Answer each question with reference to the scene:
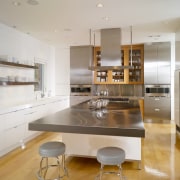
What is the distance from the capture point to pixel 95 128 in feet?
6.76

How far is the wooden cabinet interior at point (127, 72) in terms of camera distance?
22.2ft

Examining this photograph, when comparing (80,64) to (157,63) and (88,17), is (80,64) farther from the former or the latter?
(88,17)

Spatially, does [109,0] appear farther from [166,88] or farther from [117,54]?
[166,88]

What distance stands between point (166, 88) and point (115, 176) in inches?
179

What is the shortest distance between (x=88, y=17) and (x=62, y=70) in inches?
148

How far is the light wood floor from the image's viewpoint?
9.32ft

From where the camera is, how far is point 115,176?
2842mm

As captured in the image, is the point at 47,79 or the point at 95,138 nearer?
the point at 95,138

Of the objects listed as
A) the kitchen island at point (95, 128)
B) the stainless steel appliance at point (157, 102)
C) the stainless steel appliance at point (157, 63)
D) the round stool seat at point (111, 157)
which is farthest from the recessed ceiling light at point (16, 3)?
the stainless steel appliance at point (157, 102)

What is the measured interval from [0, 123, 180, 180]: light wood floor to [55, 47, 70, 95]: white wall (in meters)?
3.29

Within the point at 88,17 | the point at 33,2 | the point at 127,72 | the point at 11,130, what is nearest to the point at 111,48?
the point at 88,17

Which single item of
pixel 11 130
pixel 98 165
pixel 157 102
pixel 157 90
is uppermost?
pixel 157 90

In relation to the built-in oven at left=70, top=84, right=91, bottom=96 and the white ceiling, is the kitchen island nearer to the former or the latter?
the white ceiling

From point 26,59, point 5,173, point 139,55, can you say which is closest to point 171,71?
point 139,55
